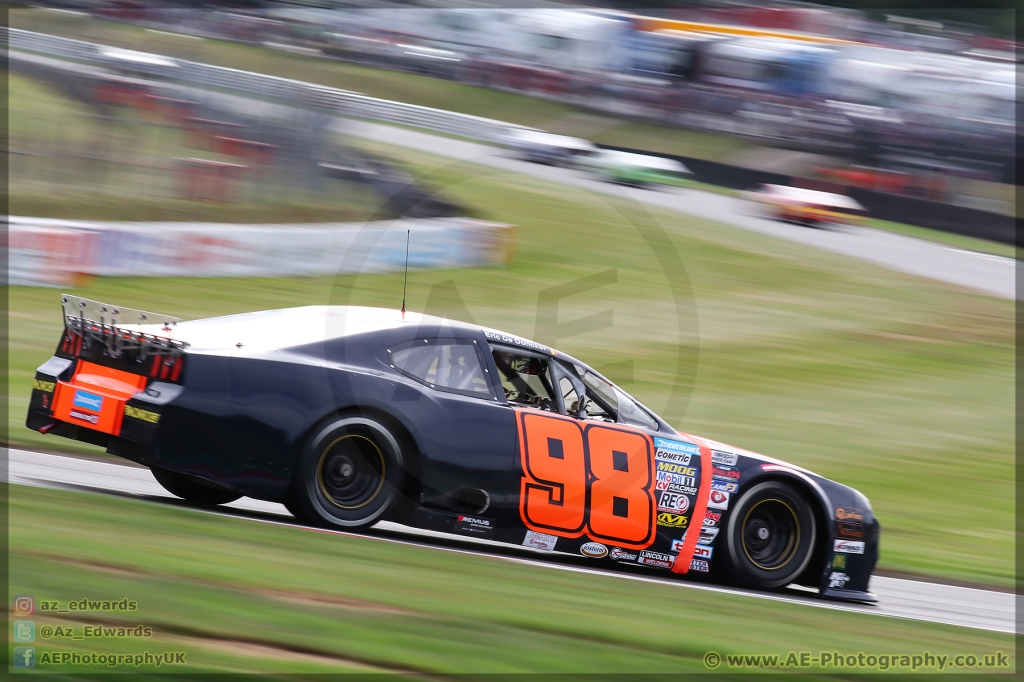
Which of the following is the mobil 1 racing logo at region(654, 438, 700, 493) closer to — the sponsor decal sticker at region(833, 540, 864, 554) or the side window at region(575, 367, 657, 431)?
the side window at region(575, 367, 657, 431)

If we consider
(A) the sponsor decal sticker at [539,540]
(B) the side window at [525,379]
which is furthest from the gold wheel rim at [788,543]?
(B) the side window at [525,379]

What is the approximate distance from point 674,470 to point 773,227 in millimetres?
13808

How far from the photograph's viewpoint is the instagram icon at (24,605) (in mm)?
4023

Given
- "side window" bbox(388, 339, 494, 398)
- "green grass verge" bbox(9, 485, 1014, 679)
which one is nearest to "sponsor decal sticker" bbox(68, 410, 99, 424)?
"green grass verge" bbox(9, 485, 1014, 679)

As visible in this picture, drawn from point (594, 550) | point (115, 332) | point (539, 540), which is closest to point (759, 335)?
point (594, 550)

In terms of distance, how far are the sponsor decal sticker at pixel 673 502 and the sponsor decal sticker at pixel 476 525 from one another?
1.04 metres

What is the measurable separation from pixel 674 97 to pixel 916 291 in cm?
543

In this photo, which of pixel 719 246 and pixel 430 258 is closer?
pixel 430 258

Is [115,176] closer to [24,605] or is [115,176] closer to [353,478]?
[353,478]

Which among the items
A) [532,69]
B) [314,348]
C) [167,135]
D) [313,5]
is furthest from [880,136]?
[314,348]

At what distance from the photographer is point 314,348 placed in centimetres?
564

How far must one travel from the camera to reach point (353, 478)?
565 centimetres

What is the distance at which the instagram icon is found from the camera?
4023mm

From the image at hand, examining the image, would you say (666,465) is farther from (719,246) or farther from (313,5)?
(313,5)
